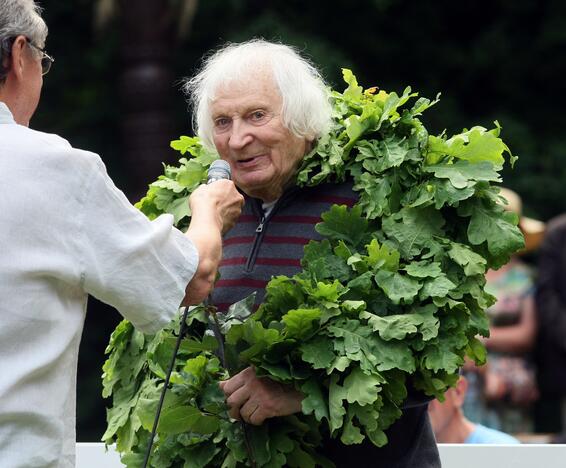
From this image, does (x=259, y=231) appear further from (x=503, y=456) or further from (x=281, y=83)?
(x=503, y=456)

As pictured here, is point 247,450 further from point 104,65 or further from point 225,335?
point 104,65

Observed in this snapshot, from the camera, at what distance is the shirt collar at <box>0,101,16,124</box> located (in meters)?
2.79

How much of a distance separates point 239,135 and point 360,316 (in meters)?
0.58

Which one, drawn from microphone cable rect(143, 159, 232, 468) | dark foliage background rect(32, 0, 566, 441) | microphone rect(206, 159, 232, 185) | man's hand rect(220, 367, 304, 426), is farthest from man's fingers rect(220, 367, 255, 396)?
dark foliage background rect(32, 0, 566, 441)

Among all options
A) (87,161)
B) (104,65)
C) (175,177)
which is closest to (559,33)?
(104,65)

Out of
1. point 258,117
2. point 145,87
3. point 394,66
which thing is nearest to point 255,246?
point 258,117

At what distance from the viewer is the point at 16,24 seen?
284cm

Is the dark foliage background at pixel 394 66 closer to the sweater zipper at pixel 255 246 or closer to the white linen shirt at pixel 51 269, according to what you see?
the sweater zipper at pixel 255 246

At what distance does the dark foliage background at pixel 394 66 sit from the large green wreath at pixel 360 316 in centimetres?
509

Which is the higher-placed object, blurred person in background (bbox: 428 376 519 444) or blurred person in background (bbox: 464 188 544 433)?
blurred person in background (bbox: 464 188 544 433)

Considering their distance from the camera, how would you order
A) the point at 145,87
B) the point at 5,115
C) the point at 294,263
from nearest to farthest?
the point at 5,115 → the point at 294,263 → the point at 145,87

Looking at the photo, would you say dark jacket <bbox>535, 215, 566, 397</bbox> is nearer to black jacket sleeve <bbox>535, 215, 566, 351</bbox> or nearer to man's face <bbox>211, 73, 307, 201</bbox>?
black jacket sleeve <bbox>535, 215, 566, 351</bbox>

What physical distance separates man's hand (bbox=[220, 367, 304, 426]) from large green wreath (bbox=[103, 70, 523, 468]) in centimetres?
4

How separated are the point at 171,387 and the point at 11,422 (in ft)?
2.92
